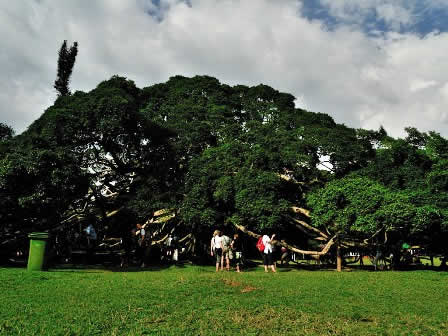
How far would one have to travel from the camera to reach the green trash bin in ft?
42.3

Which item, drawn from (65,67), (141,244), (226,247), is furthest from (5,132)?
(226,247)

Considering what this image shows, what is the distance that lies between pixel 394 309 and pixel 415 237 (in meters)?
13.6

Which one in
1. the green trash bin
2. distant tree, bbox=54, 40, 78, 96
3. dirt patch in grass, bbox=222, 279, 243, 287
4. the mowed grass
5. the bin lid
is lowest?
the mowed grass

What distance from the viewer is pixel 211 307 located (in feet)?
24.2

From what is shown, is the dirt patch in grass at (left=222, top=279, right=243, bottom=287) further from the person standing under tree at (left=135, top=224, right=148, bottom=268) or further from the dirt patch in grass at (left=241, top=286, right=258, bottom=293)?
the person standing under tree at (left=135, top=224, right=148, bottom=268)

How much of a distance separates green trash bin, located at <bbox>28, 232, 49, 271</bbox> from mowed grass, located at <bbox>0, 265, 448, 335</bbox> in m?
2.01

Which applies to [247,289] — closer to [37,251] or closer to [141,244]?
[37,251]

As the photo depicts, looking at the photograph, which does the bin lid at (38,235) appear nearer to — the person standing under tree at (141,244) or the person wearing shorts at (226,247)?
the person standing under tree at (141,244)

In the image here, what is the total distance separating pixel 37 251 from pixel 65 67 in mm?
25094

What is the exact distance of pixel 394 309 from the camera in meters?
7.59

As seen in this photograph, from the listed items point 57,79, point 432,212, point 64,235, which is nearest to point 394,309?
point 432,212

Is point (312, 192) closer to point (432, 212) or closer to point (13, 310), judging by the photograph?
point (432, 212)

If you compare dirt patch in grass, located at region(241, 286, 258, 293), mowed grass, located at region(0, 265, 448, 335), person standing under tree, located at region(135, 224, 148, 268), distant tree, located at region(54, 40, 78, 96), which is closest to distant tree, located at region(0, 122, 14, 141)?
distant tree, located at region(54, 40, 78, 96)

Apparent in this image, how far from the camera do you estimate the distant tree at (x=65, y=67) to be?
32844 mm
